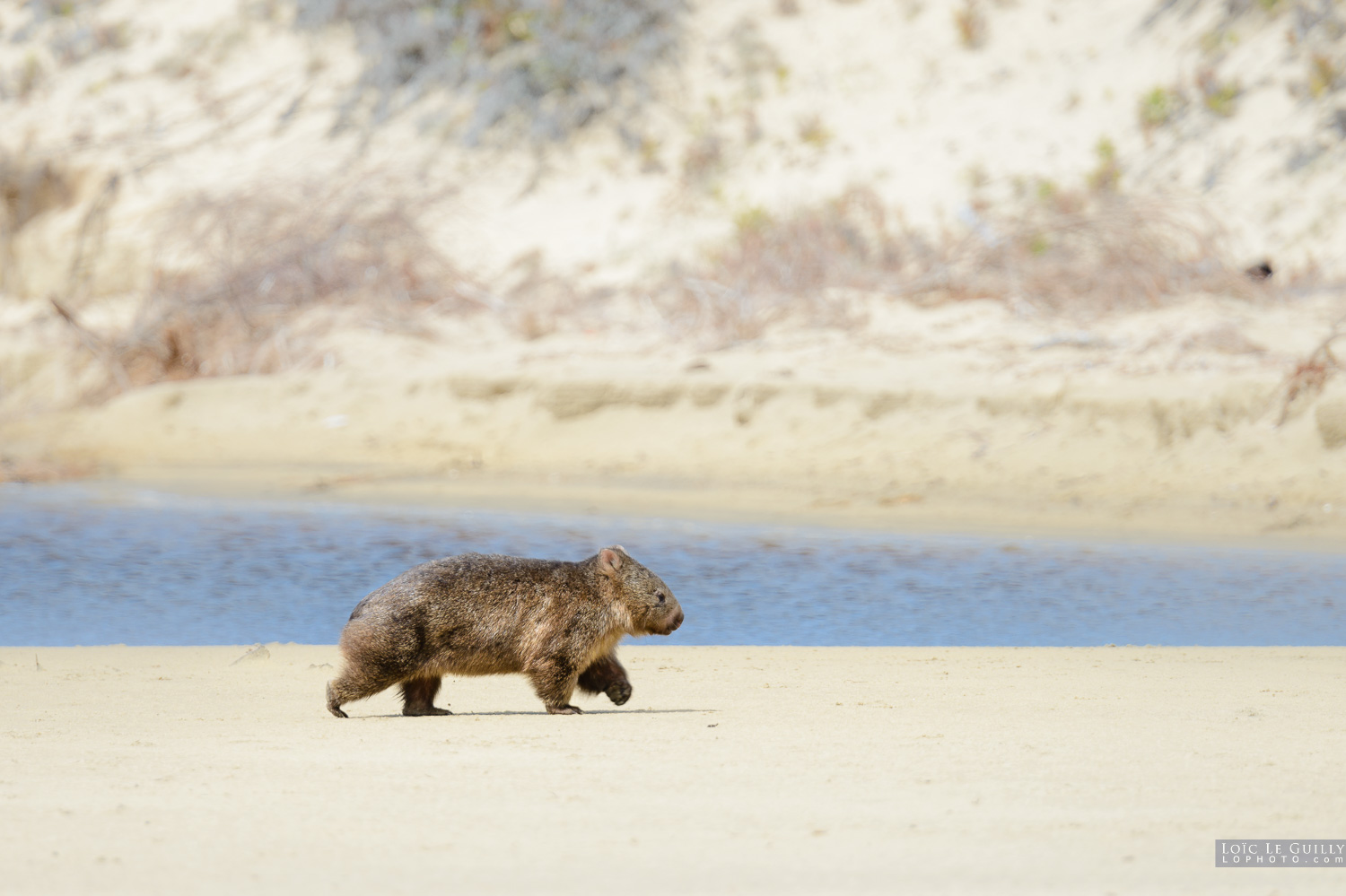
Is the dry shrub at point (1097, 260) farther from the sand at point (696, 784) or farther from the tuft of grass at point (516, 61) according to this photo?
the sand at point (696, 784)

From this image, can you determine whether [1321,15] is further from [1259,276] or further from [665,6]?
[665,6]

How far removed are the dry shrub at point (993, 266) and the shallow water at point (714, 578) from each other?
4741 millimetres

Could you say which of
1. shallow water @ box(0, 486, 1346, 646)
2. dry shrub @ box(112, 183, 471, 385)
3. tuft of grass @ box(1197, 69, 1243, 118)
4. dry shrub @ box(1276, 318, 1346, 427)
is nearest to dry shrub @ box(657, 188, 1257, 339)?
tuft of grass @ box(1197, 69, 1243, 118)

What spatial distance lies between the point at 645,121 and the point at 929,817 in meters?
18.4

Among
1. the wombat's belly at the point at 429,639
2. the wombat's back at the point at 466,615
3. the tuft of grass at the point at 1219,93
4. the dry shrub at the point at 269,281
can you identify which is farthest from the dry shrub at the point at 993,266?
the wombat's belly at the point at 429,639

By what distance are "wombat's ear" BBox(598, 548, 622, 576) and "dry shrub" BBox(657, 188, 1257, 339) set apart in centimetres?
937

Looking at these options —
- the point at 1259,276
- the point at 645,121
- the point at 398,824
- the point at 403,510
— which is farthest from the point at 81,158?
the point at 398,824

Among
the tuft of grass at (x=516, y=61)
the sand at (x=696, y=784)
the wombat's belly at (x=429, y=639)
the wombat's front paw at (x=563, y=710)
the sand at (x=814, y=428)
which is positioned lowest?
the wombat's front paw at (x=563, y=710)

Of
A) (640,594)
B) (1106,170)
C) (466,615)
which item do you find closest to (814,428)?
(1106,170)

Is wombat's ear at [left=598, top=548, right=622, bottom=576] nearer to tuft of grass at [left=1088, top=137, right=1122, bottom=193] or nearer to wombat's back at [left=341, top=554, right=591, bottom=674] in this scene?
wombat's back at [left=341, top=554, right=591, bottom=674]

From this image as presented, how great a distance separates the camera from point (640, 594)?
598 cm

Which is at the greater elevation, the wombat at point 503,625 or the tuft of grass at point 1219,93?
the tuft of grass at point 1219,93

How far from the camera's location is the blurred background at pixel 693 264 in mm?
12273

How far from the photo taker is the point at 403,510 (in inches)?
479
